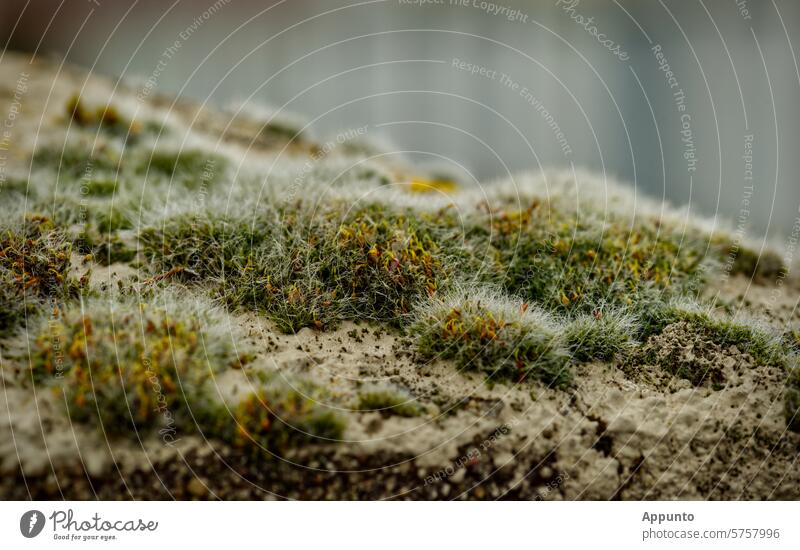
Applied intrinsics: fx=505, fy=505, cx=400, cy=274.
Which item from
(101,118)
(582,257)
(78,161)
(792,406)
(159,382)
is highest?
(101,118)

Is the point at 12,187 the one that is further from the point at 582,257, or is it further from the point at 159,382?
the point at 582,257

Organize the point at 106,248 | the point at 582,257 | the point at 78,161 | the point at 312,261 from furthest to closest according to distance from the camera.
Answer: the point at 78,161 < the point at 582,257 < the point at 106,248 < the point at 312,261

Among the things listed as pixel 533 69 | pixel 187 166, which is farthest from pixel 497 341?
pixel 187 166

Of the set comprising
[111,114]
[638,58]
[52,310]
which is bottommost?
[52,310]

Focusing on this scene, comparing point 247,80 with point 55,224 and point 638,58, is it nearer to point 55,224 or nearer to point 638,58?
point 55,224
